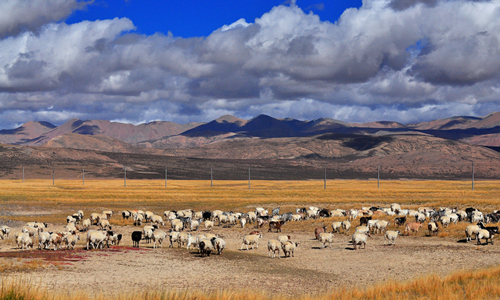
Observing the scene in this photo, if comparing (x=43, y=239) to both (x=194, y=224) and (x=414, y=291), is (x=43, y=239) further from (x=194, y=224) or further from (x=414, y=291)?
(x=414, y=291)

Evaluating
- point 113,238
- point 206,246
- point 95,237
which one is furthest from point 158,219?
point 206,246

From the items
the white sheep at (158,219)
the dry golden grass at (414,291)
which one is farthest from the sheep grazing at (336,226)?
the dry golden grass at (414,291)

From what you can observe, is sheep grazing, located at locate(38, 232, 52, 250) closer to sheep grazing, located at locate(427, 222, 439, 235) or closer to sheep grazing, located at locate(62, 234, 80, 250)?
sheep grazing, located at locate(62, 234, 80, 250)

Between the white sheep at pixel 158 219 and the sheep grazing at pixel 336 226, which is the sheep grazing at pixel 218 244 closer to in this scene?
the sheep grazing at pixel 336 226

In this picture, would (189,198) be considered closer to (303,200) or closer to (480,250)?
(303,200)

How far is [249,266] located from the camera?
22734 millimetres

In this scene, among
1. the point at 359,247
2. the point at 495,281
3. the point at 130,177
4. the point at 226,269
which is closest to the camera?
the point at 495,281

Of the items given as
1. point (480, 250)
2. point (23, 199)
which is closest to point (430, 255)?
point (480, 250)

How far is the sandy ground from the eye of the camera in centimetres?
1795

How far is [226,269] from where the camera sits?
21.8 metres

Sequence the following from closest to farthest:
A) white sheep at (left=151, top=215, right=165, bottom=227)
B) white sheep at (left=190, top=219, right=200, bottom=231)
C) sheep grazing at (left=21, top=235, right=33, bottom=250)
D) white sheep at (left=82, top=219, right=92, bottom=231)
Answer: sheep grazing at (left=21, top=235, right=33, bottom=250) < white sheep at (left=190, top=219, right=200, bottom=231) < white sheep at (left=82, top=219, right=92, bottom=231) < white sheep at (left=151, top=215, right=165, bottom=227)

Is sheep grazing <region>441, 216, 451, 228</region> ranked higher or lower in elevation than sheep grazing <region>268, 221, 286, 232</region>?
higher

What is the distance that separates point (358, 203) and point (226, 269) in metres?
44.9

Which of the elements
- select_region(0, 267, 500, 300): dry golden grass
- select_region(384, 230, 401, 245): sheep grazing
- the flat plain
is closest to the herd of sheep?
select_region(384, 230, 401, 245): sheep grazing
